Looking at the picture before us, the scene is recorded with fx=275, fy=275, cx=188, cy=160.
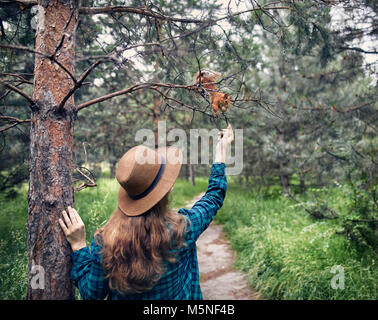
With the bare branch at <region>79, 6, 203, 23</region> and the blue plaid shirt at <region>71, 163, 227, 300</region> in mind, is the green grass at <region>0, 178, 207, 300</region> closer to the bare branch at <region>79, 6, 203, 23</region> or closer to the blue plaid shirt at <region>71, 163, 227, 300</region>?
the blue plaid shirt at <region>71, 163, 227, 300</region>

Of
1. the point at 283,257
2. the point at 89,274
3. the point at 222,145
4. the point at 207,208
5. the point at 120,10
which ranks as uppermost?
the point at 120,10

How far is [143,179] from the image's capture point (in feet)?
5.26

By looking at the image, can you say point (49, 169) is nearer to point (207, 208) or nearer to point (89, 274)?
point (89, 274)

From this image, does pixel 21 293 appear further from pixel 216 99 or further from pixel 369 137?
pixel 369 137

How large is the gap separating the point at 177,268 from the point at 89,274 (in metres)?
0.53

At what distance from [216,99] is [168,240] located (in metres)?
1.27

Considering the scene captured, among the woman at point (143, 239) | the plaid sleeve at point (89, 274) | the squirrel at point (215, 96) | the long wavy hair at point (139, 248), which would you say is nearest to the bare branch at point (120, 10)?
the squirrel at point (215, 96)

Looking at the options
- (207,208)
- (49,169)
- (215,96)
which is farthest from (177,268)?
(215,96)

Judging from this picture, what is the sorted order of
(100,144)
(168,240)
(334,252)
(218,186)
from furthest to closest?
(100,144)
(334,252)
(218,186)
(168,240)

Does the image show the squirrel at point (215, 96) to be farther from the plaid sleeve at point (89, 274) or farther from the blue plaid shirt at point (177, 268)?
the plaid sleeve at point (89, 274)

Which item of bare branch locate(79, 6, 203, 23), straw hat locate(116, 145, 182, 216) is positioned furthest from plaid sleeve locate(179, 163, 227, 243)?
bare branch locate(79, 6, 203, 23)

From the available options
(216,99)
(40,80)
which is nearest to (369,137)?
(216,99)

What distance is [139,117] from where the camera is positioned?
10266 mm

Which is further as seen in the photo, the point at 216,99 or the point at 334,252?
the point at 334,252
